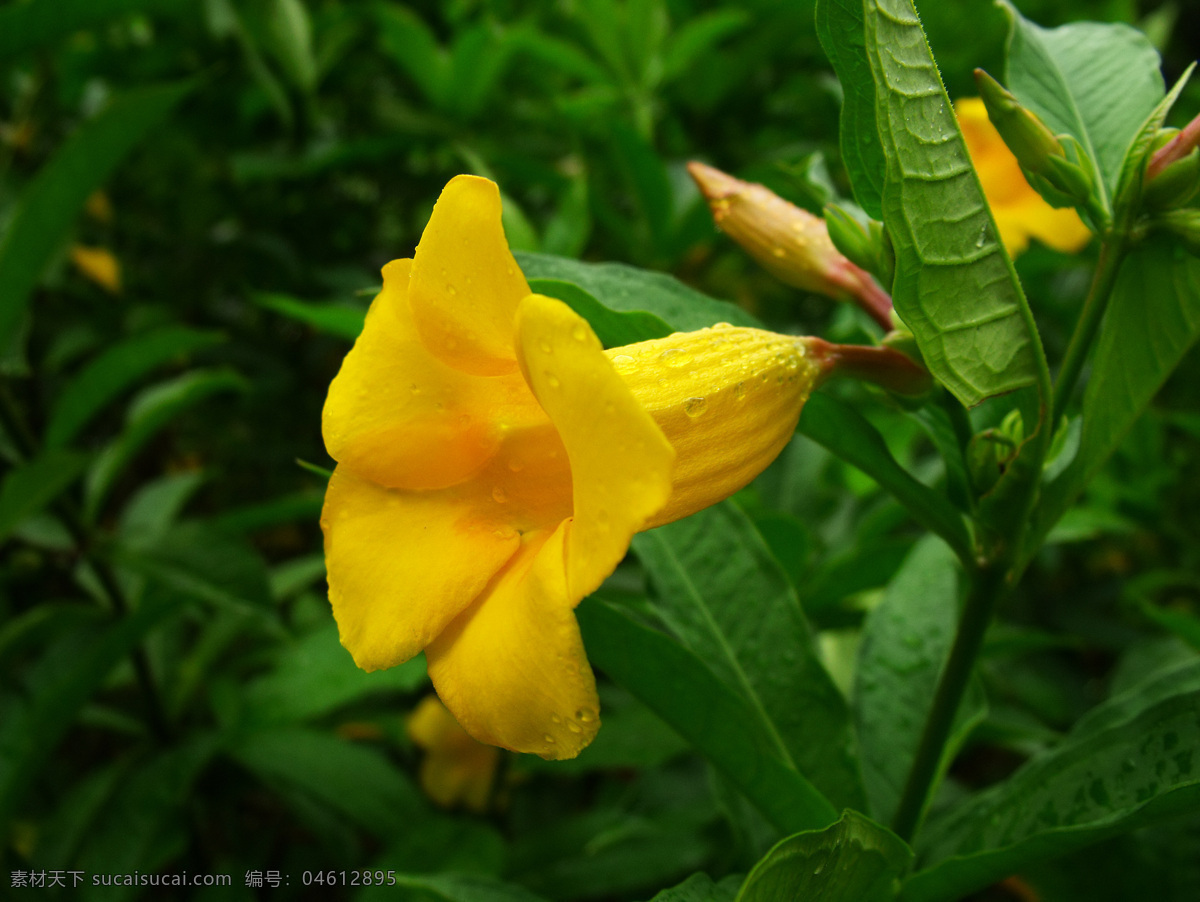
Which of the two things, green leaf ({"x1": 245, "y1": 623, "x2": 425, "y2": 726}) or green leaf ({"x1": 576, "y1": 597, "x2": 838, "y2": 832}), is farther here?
green leaf ({"x1": 245, "y1": 623, "x2": 425, "y2": 726})

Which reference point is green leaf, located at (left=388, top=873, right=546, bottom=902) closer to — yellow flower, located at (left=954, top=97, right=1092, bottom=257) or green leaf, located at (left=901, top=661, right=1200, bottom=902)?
green leaf, located at (left=901, top=661, right=1200, bottom=902)

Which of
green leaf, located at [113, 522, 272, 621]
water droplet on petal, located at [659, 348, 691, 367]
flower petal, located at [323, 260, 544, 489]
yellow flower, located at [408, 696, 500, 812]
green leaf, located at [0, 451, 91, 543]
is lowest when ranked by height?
yellow flower, located at [408, 696, 500, 812]

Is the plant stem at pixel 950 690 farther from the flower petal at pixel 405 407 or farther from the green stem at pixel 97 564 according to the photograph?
the green stem at pixel 97 564

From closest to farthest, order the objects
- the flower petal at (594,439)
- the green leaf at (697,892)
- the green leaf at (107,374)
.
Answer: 1. the flower petal at (594,439)
2. the green leaf at (697,892)
3. the green leaf at (107,374)

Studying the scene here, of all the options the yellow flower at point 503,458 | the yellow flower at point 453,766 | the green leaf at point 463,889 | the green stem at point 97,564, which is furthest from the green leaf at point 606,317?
the green stem at point 97,564

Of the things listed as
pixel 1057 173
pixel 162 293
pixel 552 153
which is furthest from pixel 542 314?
pixel 162 293

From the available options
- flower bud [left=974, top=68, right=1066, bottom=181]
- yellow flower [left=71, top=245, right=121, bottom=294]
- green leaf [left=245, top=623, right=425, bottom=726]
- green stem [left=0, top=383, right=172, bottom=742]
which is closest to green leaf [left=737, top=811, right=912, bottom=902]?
flower bud [left=974, top=68, right=1066, bottom=181]
